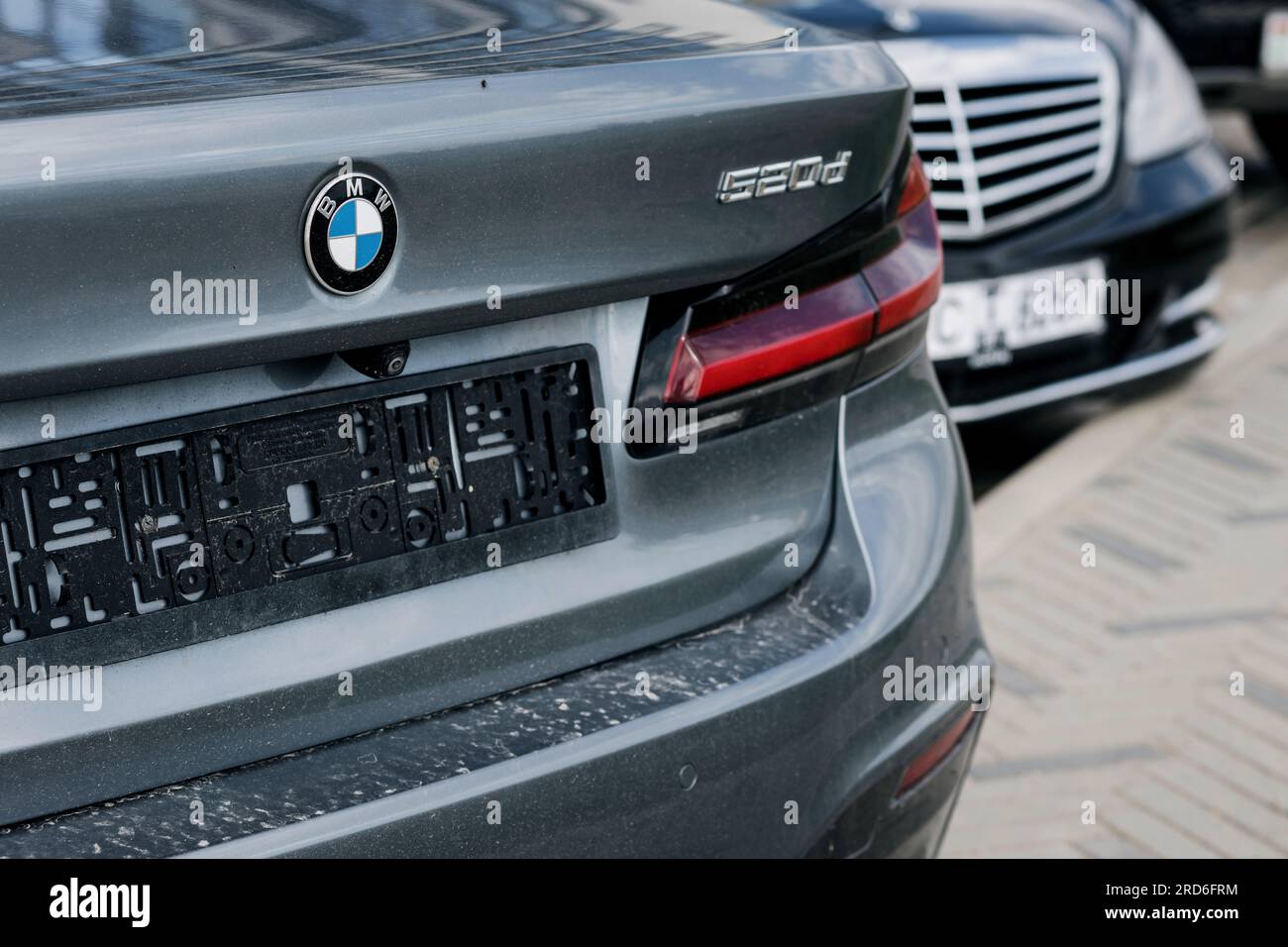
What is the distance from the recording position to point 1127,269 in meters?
4.43

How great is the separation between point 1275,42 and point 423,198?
6222 millimetres

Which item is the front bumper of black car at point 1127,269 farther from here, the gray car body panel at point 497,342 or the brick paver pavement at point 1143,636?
the gray car body panel at point 497,342

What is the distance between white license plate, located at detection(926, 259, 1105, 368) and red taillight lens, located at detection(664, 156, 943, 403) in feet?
6.76

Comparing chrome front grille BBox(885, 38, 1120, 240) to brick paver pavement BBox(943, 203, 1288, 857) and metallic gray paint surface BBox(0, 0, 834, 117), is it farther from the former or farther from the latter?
metallic gray paint surface BBox(0, 0, 834, 117)

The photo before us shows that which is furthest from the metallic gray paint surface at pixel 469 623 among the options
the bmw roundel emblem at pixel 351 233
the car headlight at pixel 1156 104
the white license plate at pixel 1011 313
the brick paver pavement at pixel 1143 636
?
the car headlight at pixel 1156 104

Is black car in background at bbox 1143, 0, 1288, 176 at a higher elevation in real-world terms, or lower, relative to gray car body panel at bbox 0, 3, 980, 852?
higher

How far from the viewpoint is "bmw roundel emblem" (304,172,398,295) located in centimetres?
145

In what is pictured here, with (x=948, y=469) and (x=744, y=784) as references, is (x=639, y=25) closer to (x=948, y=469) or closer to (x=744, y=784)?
(x=948, y=469)

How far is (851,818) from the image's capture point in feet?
6.36

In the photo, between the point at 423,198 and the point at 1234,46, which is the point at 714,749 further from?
the point at 1234,46

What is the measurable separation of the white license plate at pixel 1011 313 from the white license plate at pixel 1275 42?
3059 mm

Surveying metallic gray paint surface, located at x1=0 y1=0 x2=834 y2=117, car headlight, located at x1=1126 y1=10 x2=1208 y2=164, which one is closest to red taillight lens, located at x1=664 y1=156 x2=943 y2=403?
metallic gray paint surface, located at x1=0 y1=0 x2=834 y2=117

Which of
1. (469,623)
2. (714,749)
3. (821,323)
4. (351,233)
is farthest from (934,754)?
(351,233)

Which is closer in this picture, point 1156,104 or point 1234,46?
point 1156,104
